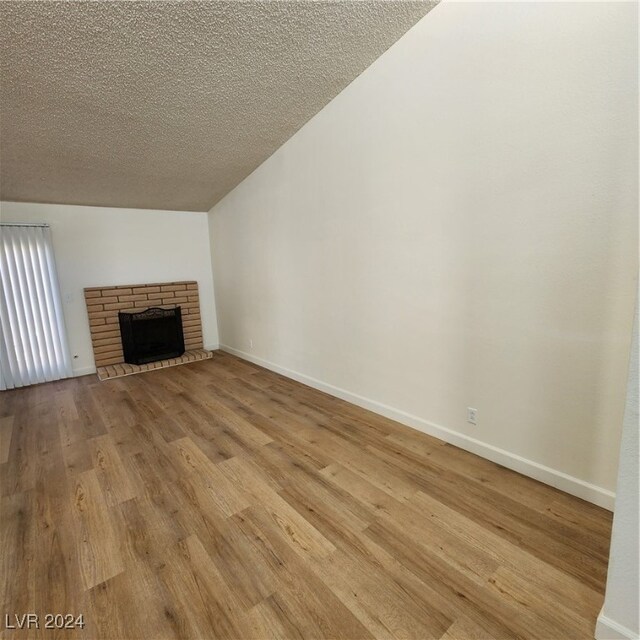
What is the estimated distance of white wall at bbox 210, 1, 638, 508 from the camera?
5.08 ft

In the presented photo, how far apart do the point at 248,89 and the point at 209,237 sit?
10.5 feet

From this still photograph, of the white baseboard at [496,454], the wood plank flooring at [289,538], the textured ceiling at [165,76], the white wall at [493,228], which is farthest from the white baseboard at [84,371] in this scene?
the white wall at [493,228]

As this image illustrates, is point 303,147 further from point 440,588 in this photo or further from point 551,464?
point 440,588

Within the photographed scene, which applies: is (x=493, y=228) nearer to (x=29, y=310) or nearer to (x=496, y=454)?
(x=496, y=454)

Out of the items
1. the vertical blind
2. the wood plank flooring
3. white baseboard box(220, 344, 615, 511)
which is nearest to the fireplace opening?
the vertical blind

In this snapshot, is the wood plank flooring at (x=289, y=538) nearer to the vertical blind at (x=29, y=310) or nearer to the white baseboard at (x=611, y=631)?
the white baseboard at (x=611, y=631)

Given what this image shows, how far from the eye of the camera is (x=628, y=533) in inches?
39.2

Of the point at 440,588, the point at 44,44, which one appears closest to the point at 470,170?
the point at 440,588

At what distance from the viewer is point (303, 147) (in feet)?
10.5

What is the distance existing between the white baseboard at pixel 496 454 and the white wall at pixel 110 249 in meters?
3.34

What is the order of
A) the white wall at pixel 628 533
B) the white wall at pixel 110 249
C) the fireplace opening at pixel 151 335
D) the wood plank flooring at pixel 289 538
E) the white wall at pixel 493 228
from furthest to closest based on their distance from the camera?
the fireplace opening at pixel 151 335, the white wall at pixel 110 249, the white wall at pixel 493 228, the wood plank flooring at pixel 289 538, the white wall at pixel 628 533

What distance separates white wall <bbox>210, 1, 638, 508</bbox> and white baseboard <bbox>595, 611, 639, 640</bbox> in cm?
79

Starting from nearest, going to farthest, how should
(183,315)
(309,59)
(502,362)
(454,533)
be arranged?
(454,533), (502,362), (309,59), (183,315)

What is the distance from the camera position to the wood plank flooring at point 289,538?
1211mm
